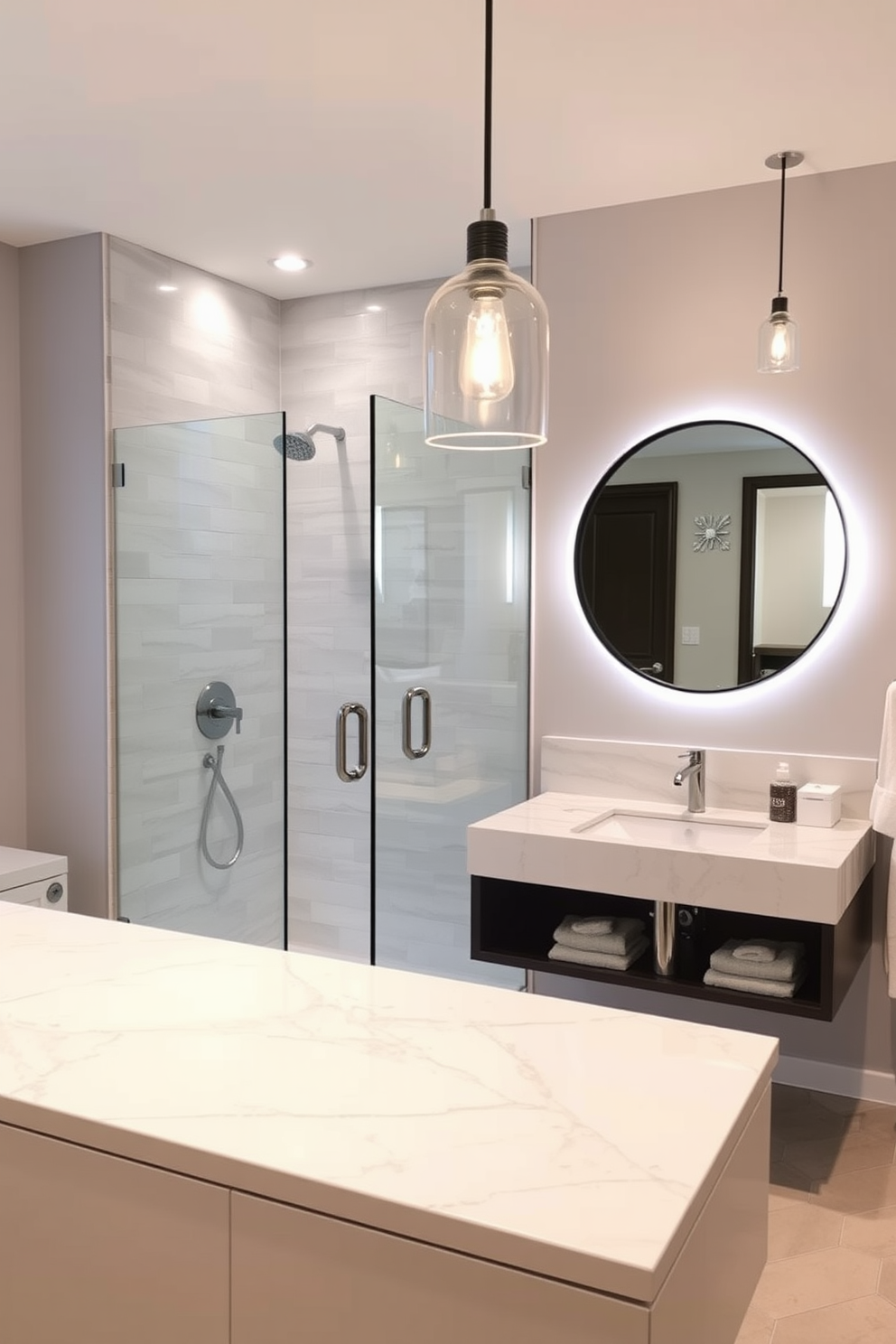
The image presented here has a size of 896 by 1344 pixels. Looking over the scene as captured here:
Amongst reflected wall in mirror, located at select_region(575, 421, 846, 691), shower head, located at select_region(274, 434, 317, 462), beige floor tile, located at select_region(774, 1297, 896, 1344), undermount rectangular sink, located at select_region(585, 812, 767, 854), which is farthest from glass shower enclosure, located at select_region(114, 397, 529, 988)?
beige floor tile, located at select_region(774, 1297, 896, 1344)

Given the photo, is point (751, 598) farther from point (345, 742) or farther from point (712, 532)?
point (345, 742)

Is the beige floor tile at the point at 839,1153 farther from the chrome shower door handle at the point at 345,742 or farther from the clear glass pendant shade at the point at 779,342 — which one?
the clear glass pendant shade at the point at 779,342

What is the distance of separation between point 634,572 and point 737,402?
556 mm

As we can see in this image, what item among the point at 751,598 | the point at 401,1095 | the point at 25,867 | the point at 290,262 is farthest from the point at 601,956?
the point at 290,262

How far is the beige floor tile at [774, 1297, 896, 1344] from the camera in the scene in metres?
2.14

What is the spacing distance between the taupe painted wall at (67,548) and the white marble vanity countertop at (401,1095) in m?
2.14

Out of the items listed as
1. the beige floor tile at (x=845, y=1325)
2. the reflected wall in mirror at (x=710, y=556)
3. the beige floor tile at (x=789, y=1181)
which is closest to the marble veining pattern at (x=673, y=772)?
the reflected wall in mirror at (x=710, y=556)

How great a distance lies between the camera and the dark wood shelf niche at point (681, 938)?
266cm

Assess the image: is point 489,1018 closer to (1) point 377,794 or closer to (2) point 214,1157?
(2) point 214,1157

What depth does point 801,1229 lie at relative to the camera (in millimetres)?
2506

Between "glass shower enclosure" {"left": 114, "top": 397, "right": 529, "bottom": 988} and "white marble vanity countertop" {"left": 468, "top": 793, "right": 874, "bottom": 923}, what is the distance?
373 mm

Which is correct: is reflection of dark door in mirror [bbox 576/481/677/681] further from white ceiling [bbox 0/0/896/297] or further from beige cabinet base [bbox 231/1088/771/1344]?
beige cabinet base [bbox 231/1088/771/1344]

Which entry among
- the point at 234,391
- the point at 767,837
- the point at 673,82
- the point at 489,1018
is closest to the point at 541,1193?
the point at 489,1018

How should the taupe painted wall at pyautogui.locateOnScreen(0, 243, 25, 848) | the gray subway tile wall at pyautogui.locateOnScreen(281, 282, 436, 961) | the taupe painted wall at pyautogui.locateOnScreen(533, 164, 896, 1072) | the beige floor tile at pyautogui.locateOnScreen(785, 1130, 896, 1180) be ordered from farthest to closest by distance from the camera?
the gray subway tile wall at pyautogui.locateOnScreen(281, 282, 436, 961), the taupe painted wall at pyautogui.locateOnScreen(0, 243, 25, 848), the taupe painted wall at pyautogui.locateOnScreen(533, 164, 896, 1072), the beige floor tile at pyautogui.locateOnScreen(785, 1130, 896, 1180)
